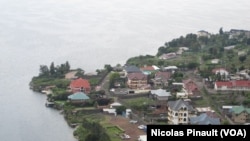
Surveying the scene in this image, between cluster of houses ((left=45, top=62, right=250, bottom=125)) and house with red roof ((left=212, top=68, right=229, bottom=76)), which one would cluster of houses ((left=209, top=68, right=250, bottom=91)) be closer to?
cluster of houses ((left=45, top=62, right=250, bottom=125))

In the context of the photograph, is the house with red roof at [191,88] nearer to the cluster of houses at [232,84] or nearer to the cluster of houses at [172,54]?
the cluster of houses at [232,84]

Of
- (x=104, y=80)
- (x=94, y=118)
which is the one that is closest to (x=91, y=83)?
(x=104, y=80)

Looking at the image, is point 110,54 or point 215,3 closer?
point 110,54

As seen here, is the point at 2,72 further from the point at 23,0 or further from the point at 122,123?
the point at 23,0

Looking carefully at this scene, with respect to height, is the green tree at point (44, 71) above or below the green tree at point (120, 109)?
above

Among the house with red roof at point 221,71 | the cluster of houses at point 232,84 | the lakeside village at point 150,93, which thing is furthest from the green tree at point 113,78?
the house with red roof at point 221,71

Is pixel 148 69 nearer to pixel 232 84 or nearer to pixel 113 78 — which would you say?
pixel 113 78
